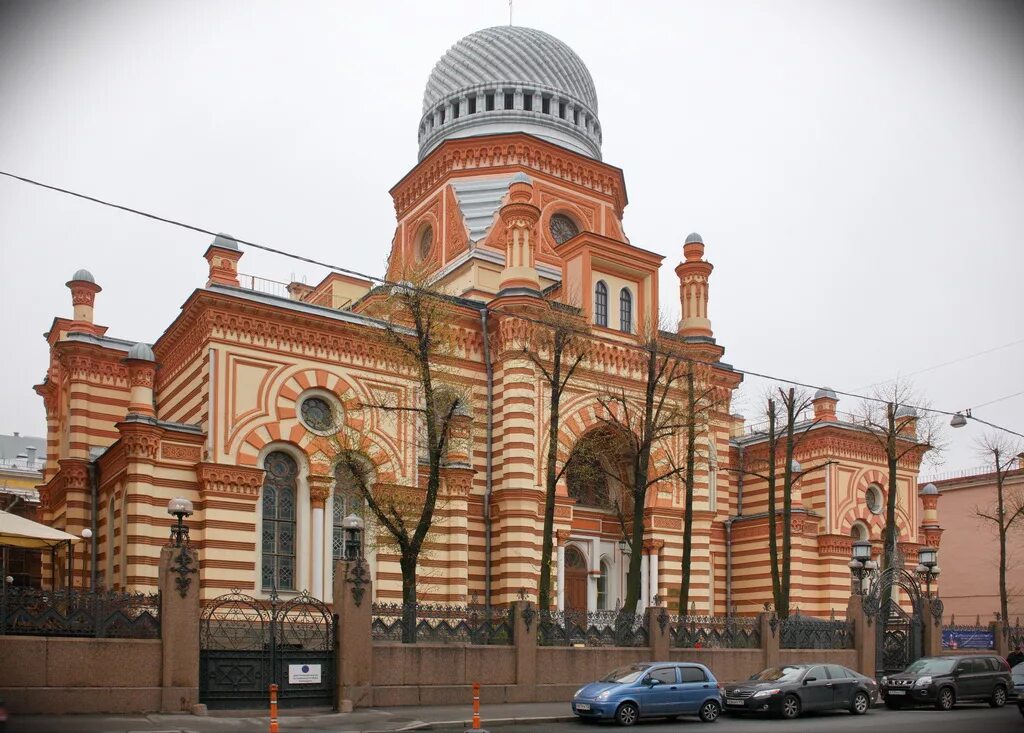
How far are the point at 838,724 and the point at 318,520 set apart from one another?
16.5 meters

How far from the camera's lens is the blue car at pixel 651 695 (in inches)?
918

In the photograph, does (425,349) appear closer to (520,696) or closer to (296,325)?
(296,325)

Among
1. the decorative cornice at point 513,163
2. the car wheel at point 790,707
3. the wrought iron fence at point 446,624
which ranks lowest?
the car wheel at point 790,707

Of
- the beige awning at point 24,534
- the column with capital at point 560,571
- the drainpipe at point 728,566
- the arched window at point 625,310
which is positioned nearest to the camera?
the beige awning at point 24,534

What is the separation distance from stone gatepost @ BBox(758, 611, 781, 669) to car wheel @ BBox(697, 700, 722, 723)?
27.5ft

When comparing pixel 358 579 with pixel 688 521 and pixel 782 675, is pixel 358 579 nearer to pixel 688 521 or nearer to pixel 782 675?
pixel 782 675

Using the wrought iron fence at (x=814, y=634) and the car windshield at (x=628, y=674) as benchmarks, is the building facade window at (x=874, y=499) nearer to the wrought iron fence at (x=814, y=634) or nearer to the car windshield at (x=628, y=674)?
the wrought iron fence at (x=814, y=634)

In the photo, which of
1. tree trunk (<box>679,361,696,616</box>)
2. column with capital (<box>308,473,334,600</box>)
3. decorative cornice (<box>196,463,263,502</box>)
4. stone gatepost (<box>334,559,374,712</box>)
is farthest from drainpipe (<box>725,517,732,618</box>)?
stone gatepost (<box>334,559,374,712</box>)

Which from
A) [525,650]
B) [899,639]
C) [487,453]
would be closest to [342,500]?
[487,453]

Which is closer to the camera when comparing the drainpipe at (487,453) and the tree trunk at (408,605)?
the tree trunk at (408,605)

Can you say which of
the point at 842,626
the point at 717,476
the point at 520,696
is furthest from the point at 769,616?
the point at 717,476

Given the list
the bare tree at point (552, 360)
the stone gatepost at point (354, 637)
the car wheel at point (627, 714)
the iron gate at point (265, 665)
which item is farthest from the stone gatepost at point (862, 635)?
the iron gate at point (265, 665)

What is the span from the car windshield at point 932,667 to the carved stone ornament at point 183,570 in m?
18.8

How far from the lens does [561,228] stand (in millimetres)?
46969
